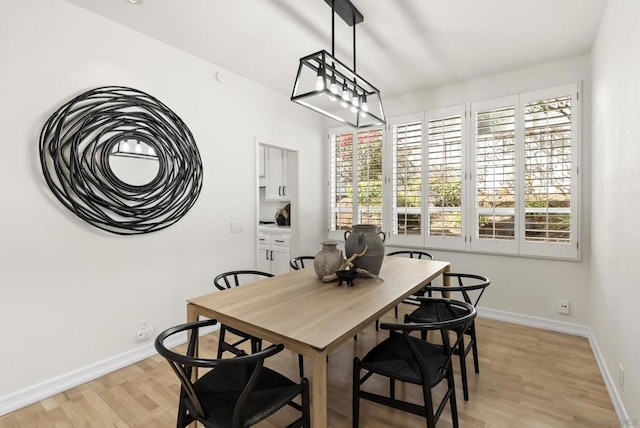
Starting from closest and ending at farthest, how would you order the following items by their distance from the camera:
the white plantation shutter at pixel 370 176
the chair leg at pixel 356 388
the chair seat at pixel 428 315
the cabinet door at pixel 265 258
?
1. the chair leg at pixel 356 388
2. the chair seat at pixel 428 315
3. the white plantation shutter at pixel 370 176
4. the cabinet door at pixel 265 258

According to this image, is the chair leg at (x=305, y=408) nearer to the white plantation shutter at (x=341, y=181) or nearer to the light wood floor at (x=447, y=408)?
the light wood floor at (x=447, y=408)

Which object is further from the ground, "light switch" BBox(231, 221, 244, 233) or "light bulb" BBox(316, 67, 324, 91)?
"light bulb" BBox(316, 67, 324, 91)

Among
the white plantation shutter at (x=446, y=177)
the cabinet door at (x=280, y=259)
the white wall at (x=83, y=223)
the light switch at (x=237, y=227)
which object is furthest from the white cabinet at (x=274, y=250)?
the white plantation shutter at (x=446, y=177)

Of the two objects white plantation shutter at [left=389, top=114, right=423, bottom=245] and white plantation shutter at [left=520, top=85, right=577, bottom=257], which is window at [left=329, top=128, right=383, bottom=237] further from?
white plantation shutter at [left=520, top=85, right=577, bottom=257]

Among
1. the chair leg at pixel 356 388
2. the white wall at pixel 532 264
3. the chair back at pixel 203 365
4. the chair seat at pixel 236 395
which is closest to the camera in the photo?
the chair back at pixel 203 365

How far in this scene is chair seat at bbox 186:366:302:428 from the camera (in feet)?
4.21

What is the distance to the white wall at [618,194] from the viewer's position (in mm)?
1686

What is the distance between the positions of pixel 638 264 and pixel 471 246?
2.09 meters

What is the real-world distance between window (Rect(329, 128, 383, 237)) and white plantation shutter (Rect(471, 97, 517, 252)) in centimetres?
118

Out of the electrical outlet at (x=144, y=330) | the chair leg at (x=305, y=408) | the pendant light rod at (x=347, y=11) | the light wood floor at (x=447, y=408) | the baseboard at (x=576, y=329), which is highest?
the pendant light rod at (x=347, y=11)

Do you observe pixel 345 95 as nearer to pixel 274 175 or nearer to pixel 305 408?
pixel 305 408

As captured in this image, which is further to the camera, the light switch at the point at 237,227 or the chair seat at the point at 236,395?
the light switch at the point at 237,227

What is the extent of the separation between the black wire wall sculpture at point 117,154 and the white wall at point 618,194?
3.14 metres

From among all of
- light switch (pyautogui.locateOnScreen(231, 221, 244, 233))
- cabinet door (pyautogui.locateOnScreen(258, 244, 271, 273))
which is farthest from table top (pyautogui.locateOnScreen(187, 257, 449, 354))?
cabinet door (pyautogui.locateOnScreen(258, 244, 271, 273))
